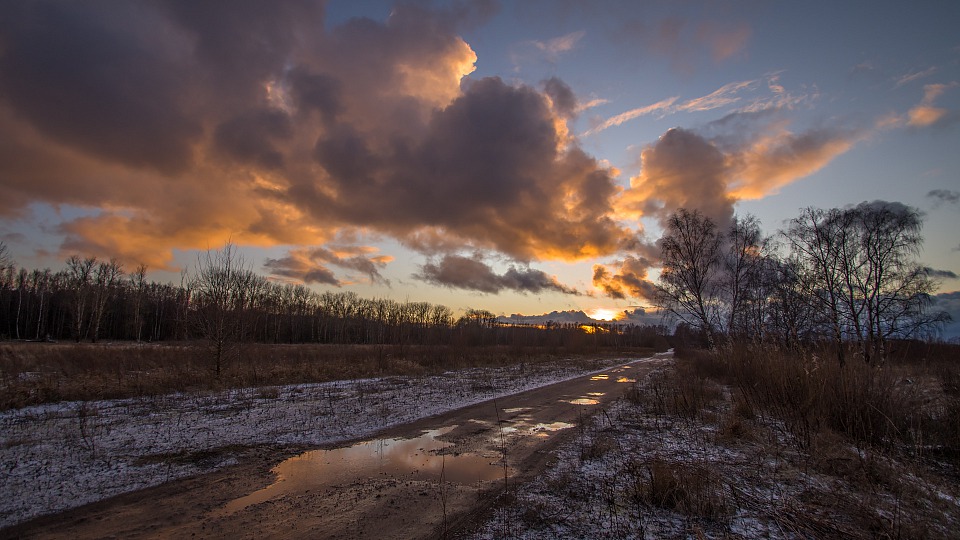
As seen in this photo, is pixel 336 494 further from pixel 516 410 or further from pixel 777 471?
pixel 516 410

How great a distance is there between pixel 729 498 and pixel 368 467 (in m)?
5.38

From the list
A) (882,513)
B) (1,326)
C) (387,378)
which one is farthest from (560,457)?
(1,326)

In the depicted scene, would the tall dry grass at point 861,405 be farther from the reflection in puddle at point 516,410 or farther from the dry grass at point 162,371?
the dry grass at point 162,371

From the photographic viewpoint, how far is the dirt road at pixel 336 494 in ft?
14.3

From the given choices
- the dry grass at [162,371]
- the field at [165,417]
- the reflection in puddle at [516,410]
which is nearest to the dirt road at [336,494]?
the field at [165,417]

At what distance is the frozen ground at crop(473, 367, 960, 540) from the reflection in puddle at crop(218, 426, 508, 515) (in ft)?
4.36

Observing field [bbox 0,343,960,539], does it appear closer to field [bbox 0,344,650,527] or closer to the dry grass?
field [bbox 0,344,650,527]

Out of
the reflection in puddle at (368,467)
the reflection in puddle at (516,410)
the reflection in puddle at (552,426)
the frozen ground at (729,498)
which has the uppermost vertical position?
the frozen ground at (729,498)

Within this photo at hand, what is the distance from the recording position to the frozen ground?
13.2 feet

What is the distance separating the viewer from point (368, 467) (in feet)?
22.0

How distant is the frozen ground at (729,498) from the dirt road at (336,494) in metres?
0.74

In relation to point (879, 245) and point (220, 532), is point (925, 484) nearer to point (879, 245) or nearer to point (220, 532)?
point (220, 532)

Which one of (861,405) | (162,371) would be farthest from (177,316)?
(861,405)

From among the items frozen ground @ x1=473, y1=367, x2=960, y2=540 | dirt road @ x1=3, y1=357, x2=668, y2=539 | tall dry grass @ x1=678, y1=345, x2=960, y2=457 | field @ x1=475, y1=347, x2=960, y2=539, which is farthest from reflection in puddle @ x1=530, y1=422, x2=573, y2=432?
tall dry grass @ x1=678, y1=345, x2=960, y2=457
